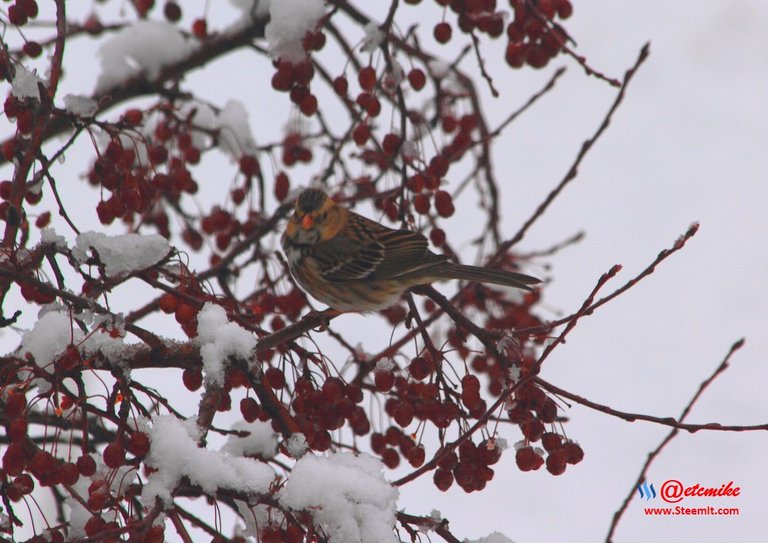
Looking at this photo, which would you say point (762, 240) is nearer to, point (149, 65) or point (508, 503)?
point (508, 503)

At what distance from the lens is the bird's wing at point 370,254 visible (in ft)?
12.9

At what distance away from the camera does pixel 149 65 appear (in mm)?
4711

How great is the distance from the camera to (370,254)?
13.8 ft

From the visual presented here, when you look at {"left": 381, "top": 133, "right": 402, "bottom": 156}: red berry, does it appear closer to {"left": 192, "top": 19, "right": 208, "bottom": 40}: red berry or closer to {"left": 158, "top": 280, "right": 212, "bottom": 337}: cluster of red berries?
{"left": 158, "top": 280, "right": 212, "bottom": 337}: cluster of red berries

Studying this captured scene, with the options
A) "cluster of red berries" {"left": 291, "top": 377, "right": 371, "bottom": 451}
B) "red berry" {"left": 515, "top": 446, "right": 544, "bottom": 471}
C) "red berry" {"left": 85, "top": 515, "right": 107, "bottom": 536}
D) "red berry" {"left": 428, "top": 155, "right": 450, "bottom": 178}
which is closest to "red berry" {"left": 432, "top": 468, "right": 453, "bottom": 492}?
"red berry" {"left": 515, "top": 446, "right": 544, "bottom": 471}

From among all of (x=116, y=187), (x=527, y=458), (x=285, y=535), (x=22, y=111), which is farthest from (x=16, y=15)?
(x=527, y=458)

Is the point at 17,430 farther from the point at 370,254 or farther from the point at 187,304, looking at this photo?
the point at 370,254

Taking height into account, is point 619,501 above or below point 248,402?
above

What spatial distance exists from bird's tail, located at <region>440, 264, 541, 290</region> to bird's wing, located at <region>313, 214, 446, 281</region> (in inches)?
4.7

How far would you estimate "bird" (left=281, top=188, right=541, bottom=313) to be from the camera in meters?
3.87

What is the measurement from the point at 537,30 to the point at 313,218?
51.4 inches

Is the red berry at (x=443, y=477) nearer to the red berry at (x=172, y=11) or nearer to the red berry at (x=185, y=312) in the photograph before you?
the red berry at (x=185, y=312)

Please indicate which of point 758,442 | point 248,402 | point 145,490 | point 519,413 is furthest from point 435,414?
point 758,442

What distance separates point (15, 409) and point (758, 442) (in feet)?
16.4
